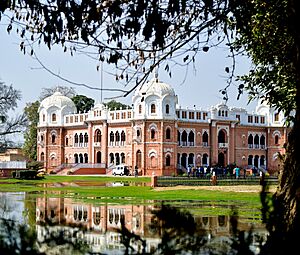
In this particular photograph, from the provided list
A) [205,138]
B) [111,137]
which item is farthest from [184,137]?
[111,137]

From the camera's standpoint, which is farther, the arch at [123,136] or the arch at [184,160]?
the arch at [123,136]

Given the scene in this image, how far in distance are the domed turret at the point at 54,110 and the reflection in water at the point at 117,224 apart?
57301mm

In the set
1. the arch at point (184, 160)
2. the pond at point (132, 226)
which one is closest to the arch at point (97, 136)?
the arch at point (184, 160)

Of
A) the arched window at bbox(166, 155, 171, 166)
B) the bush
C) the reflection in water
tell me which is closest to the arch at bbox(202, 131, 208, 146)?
the arched window at bbox(166, 155, 171, 166)

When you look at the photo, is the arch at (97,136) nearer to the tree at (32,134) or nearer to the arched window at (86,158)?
the arched window at (86,158)

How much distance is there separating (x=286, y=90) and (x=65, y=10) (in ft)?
26.2

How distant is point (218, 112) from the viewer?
75.2m

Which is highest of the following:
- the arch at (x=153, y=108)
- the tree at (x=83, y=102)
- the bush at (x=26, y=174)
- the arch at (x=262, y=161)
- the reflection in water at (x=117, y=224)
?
the tree at (x=83, y=102)

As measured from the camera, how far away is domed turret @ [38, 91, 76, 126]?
81.7 meters

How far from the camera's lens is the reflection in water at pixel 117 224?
8.01 meters

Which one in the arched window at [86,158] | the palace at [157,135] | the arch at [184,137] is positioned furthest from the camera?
the arched window at [86,158]

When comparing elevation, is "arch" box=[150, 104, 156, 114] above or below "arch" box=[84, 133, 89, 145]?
above

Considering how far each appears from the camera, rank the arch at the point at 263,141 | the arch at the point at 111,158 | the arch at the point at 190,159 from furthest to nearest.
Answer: the arch at the point at 263,141, the arch at the point at 111,158, the arch at the point at 190,159

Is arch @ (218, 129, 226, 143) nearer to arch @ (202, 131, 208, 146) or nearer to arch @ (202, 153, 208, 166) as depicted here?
arch @ (202, 131, 208, 146)
